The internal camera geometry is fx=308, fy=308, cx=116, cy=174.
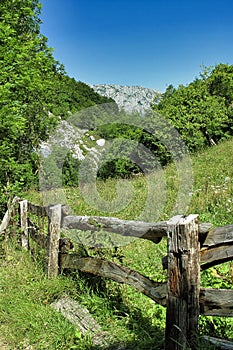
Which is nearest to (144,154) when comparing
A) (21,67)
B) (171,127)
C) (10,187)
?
(171,127)

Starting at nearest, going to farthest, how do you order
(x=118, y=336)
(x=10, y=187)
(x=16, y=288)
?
(x=118, y=336), (x=16, y=288), (x=10, y=187)

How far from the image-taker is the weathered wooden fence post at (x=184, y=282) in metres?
2.43

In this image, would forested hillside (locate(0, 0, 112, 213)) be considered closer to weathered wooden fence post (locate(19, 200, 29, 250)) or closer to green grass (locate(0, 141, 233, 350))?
weathered wooden fence post (locate(19, 200, 29, 250))

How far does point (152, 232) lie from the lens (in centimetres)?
305

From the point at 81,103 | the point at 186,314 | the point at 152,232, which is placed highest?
the point at 81,103

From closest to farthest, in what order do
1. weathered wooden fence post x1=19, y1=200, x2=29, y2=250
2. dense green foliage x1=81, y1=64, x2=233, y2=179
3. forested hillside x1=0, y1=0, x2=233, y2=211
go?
weathered wooden fence post x1=19, y1=200, x2=29, y2=250
forested hillside x1=0, y1=0, x2=233, y2=211
dense green foliage x1=81, y1=64, x2=233, y2=179

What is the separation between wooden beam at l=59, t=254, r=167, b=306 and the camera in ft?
9.46

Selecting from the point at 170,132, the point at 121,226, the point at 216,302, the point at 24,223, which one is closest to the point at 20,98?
the point at 24,223

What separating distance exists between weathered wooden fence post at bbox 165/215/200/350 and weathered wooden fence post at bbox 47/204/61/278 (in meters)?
2.20

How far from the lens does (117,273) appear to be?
3.38 metres

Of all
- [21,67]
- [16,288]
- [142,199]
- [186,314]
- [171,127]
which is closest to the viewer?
[186,314]

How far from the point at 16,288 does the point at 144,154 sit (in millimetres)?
17867

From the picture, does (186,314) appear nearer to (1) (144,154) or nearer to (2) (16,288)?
(2) (16,288)

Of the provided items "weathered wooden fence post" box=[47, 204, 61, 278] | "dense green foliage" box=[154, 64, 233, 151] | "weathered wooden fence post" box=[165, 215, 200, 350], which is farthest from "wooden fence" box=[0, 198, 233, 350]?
"dense green foliage" box=[154, 64, 233, 151]
